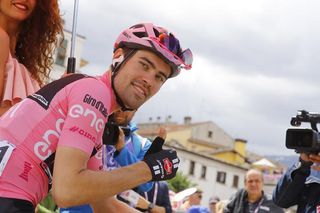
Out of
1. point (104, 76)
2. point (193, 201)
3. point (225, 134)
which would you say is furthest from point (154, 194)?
point (225, 134)

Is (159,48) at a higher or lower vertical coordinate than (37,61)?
higher

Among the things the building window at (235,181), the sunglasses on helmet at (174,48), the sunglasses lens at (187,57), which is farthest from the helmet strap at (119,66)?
the building window at (235,181)

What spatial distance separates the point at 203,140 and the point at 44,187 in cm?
7407

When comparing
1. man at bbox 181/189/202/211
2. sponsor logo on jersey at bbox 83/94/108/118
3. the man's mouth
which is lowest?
man at bbox 181/189/202/211

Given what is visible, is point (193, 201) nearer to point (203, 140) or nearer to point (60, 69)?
A: point (60, 69)

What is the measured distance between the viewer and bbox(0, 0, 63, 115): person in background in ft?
10.2

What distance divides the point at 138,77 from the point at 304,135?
174 cm

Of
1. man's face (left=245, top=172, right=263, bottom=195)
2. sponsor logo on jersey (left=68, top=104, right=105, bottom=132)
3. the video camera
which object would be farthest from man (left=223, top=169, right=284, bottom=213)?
sponsor logo on jersey (left=68, top=104, right=105, bottom=132)

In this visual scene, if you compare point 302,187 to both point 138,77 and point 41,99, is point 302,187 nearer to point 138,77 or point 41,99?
point 138,77

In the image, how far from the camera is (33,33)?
11.7ft

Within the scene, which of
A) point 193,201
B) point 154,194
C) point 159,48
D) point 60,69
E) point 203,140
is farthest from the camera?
point 203,140

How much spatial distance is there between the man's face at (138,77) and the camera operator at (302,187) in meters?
1.86

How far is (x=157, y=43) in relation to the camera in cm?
274

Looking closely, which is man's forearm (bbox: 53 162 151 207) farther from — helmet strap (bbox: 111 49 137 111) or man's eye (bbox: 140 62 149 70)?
man's eye (bbox: 140 62 149 70)
